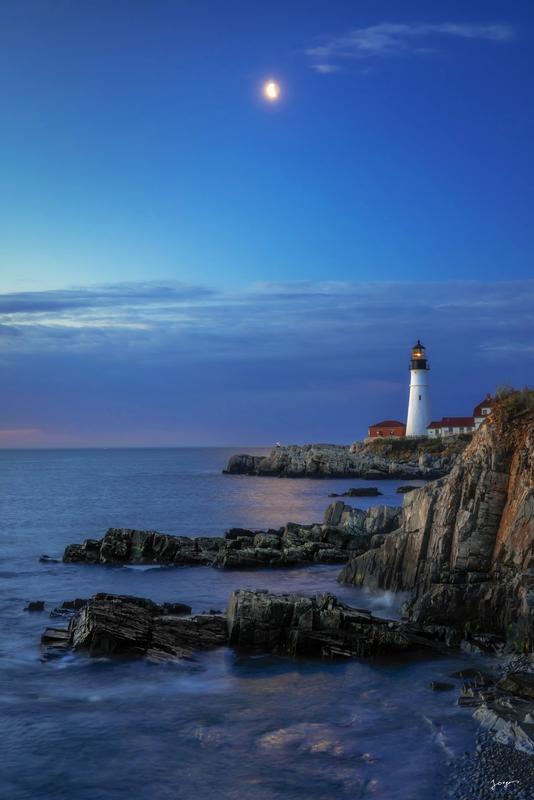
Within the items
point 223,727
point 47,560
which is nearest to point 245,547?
point 47,560

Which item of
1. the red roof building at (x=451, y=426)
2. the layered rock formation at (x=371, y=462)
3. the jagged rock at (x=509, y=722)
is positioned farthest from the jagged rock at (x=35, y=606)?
the red roof building at (x=451, y=426)

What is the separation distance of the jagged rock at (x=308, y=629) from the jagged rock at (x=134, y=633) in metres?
1.01

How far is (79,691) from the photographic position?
57.3ft

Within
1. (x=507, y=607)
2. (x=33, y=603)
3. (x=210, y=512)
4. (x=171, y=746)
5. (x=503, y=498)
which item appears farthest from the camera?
(x=210, y=512)

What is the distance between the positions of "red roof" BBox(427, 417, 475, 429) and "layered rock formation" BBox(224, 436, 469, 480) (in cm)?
940

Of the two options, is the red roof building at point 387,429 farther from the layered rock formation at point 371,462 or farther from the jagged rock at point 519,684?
the jagged rock at point 519,684

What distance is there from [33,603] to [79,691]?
380 inches

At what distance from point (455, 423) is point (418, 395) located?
1001cm

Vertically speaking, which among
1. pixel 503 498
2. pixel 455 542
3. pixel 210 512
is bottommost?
pixel 210 512

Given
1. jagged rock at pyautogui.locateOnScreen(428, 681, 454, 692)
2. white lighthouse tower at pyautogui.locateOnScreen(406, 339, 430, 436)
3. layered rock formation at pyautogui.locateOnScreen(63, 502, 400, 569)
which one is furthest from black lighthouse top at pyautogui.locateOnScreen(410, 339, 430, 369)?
jagged rock at pyautogui.locateOnScreen(428, 681, 454, 692)

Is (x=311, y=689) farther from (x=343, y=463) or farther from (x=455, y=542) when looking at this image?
(x=343, y=463)

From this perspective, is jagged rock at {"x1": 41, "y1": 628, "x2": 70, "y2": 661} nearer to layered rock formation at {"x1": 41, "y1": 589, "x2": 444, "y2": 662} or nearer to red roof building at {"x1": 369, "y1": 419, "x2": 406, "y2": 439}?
layered rock formation at {"x1": 41, "y1": 589, "x2": 444, "y2": 662}

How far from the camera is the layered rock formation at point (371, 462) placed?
112250 mm

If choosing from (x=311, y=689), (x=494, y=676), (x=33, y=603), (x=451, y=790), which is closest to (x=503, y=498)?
(x=494, y=676)
